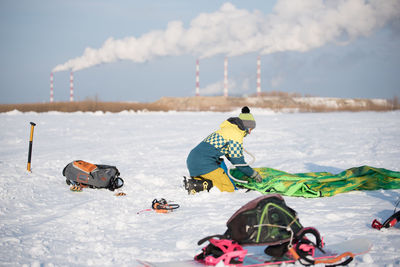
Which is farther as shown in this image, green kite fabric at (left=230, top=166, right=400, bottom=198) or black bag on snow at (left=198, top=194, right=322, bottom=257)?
green kite fabric at (left=230, top=166, right=400, bottom=198)

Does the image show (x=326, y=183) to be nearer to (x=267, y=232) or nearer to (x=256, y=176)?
(x=256, y=176)

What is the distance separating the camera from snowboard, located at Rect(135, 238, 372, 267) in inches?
106

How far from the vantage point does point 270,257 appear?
110 inches

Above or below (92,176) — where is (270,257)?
below

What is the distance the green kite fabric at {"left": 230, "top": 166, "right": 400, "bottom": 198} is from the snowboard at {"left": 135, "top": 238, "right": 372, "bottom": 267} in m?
1.96

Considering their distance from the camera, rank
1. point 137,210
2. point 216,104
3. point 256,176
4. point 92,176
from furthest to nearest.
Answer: point 216,104
point 92,176
point 256,176
point 137,210

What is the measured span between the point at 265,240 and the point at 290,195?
2408mm

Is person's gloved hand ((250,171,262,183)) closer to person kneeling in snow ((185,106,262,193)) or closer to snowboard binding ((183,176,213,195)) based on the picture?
person kneeling in snow ((185,106,262,193))

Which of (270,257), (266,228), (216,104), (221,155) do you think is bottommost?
(270,257)

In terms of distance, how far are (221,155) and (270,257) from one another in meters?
2.58

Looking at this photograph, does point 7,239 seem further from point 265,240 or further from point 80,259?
point 265,240

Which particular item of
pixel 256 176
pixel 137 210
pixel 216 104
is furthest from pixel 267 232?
pixel 216 104

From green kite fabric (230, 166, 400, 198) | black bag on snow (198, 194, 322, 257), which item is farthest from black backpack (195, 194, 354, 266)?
green kite fabric (230, 166, 400, 198)

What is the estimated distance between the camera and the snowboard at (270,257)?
271 cm
